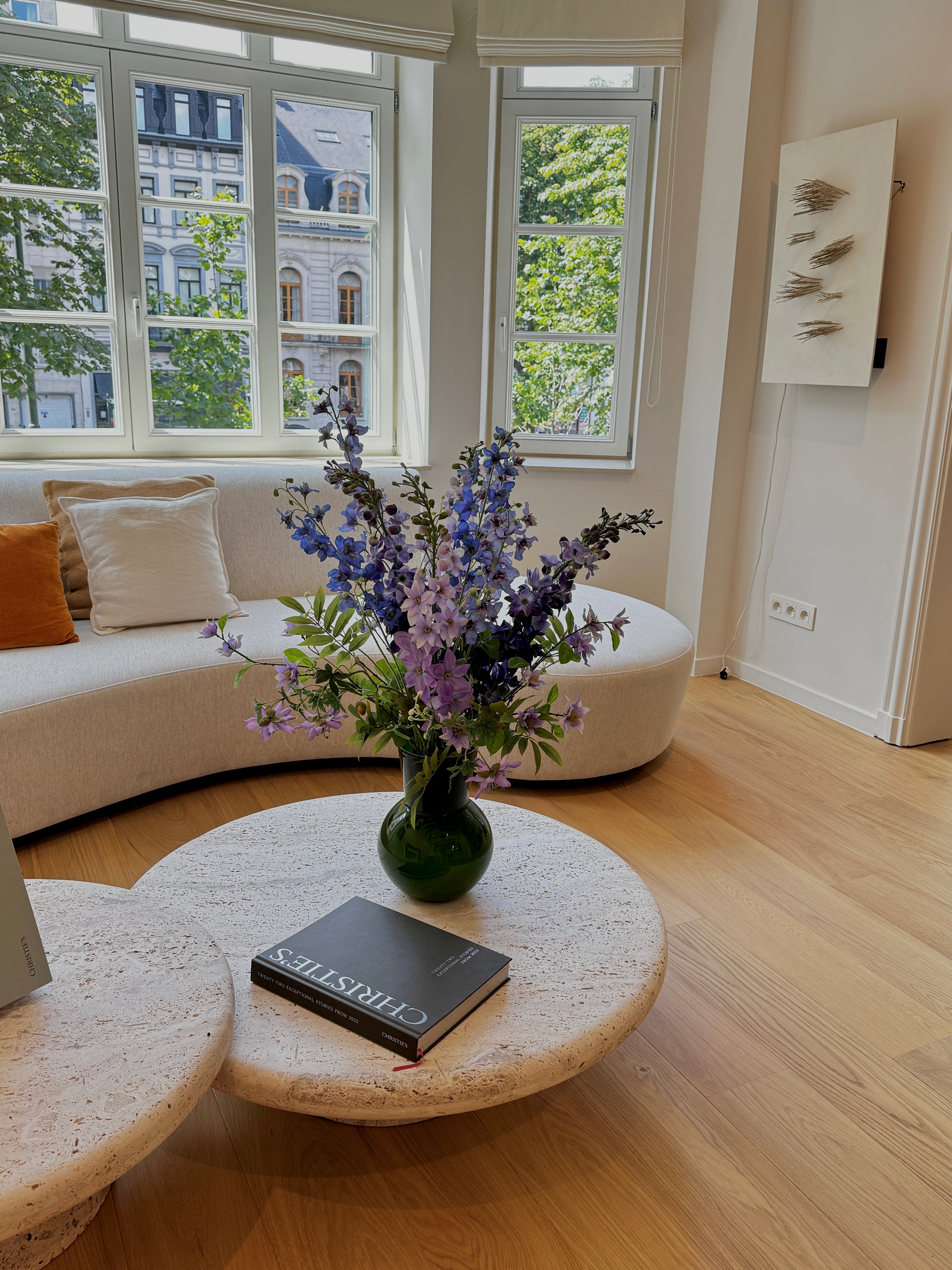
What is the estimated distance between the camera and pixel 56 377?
345cm

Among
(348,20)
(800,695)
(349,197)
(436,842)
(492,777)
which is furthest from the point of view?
(349,197)

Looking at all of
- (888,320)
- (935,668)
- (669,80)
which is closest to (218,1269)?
(935,668)

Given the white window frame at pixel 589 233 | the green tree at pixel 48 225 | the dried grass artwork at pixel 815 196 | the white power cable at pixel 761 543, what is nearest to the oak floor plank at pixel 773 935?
the white power cable at pixel 761 543

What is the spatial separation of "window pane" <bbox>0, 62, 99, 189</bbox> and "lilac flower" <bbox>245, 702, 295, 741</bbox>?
2873 millimetres

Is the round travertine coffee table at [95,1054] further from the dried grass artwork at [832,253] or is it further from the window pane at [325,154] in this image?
the window pane at [325,154]

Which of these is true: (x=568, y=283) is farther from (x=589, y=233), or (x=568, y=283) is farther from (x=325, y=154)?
(x=325, y=154)

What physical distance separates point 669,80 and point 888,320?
1329 millimetres

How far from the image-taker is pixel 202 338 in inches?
143

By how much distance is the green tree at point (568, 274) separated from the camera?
365 centimetres

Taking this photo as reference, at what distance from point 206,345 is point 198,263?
30 centimetres

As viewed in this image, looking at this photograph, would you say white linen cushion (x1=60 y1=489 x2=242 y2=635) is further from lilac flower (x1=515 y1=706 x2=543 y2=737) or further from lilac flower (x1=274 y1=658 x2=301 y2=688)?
lilac flower (x1=515 y1=706 x2=543 y2=737)

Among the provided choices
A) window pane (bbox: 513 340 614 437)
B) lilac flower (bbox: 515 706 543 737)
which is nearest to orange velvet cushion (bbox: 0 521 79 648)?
lilac flower (bbox: 515 706 543 737)

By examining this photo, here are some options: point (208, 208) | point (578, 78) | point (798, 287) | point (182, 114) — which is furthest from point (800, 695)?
point (182, 114)

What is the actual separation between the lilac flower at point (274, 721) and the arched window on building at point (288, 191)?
116 inches
